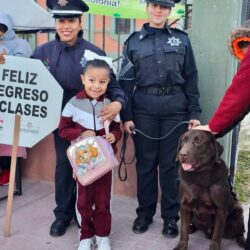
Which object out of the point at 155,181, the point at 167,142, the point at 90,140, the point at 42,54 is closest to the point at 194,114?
the point at 167,142

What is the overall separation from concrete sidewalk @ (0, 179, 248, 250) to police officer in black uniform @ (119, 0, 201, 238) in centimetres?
15

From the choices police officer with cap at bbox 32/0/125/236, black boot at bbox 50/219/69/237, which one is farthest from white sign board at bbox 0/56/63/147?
black boot at bbox 50/219/69/237

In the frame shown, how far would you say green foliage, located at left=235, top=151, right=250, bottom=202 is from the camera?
5.04m

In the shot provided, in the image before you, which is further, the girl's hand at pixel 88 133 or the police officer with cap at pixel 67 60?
the police officer with cap at pixel 67 60

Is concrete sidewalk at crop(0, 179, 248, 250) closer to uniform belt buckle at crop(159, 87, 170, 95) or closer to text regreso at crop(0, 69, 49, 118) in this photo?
text regreso at crop(0, 69, 49, 118)

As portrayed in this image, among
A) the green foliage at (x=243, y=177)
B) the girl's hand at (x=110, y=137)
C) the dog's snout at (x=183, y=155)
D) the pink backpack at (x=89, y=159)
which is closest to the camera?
the dog's snout at (x=183, y=155)

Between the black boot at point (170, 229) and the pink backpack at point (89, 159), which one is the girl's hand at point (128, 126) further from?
the black boot at point (170, 229)

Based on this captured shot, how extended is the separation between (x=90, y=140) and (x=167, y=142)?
0.77m

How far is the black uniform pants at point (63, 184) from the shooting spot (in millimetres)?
3918

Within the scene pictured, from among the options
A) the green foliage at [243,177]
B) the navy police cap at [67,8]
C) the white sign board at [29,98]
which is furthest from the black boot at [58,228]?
the green foliage at [243,177]

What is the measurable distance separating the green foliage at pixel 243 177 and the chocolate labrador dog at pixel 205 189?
1400mm

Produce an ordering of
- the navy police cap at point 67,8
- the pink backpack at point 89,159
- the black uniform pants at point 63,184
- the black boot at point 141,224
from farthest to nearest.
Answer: the black boot at point 141,224
the black uniform pants at point 63,184
the navy police cap at point 67,8
the pink backpack at point 89,159

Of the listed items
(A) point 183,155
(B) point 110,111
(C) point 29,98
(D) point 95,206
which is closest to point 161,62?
(B) point 110,111

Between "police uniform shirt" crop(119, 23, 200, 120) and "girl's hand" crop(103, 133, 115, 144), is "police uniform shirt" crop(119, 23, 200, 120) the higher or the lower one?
the higher one
